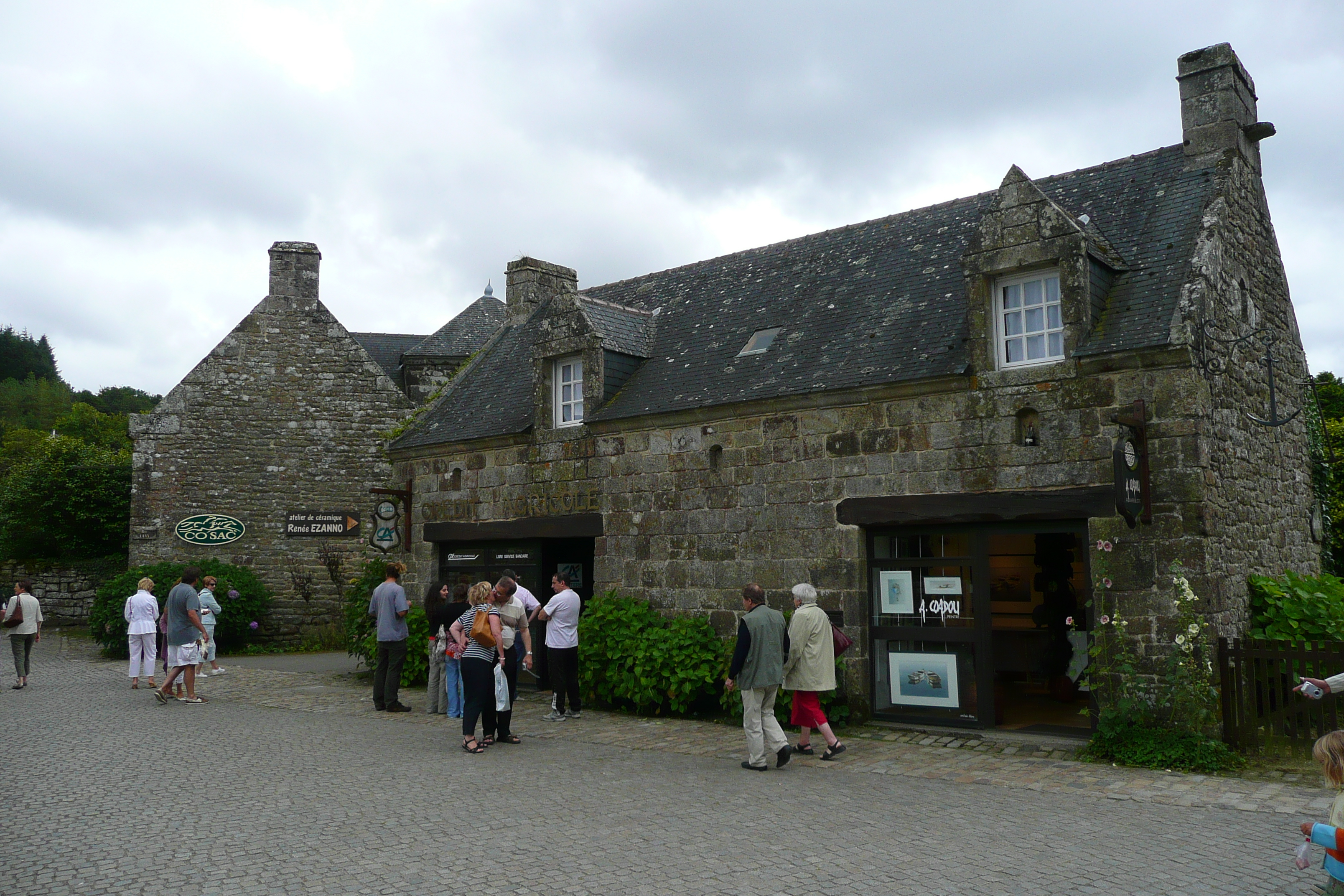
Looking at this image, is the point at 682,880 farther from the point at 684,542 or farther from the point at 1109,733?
the point at 684,542

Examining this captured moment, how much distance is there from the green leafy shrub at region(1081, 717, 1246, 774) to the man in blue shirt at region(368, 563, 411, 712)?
7624mm

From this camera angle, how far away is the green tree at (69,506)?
77.6 feet

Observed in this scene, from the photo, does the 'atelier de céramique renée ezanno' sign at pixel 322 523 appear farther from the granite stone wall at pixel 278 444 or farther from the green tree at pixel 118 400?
the green tree at pixel 118 400

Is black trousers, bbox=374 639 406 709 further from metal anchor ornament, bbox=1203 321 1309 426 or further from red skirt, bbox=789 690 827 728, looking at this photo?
metal anchor ornament, bbox=1203 321 1309 426

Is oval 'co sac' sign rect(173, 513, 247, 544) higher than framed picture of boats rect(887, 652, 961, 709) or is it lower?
higher

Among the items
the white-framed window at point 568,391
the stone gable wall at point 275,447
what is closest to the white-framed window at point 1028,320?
the white-framed window at point 568,391

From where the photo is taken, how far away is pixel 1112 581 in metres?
8.73

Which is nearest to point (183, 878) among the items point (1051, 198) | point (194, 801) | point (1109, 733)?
point (194, 801)

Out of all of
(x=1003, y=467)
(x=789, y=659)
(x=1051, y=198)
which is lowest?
(x=789, y=659)

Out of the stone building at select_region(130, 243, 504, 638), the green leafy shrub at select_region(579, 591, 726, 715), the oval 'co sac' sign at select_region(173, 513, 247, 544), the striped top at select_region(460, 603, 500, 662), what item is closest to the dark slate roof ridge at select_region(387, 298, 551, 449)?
the green leafy shrub at select_region(579, 591, 726, 715)

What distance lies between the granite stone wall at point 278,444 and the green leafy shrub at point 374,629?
608 cm

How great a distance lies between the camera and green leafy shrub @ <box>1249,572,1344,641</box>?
8883 mm

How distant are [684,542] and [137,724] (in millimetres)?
6398

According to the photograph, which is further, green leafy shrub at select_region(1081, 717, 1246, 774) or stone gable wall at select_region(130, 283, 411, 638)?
stone gable wall at select_region(130, 283, 411, 638)
